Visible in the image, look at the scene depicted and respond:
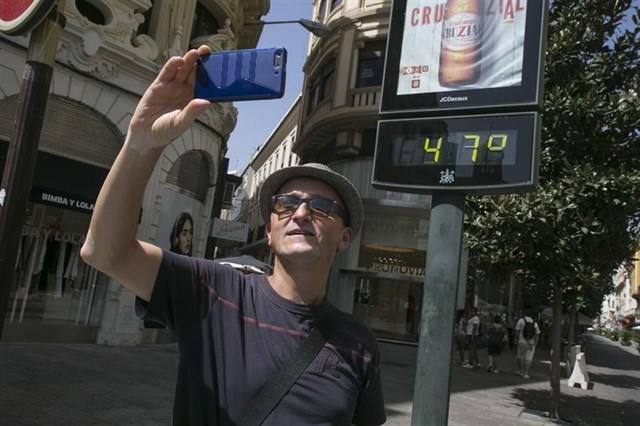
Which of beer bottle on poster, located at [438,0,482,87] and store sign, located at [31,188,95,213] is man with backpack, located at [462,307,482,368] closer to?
store sign, located at [31,188,95,213]

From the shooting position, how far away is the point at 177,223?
13336 mm

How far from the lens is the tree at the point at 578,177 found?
8578 millimetres

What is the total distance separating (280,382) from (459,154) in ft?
9.78

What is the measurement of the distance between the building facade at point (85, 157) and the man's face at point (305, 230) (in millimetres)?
9142

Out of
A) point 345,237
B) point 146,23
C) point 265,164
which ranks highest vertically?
point 265,164

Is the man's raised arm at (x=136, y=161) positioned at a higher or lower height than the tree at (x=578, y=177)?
lower

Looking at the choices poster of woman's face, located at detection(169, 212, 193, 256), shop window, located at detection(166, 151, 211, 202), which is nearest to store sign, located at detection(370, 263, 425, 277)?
shop window, located at detection(166, 151, 211, 202)

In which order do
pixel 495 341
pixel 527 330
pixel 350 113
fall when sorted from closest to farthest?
pixel 527 330 → pixel 495 341 → pixel 350 113

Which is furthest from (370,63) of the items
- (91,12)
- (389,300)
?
(91,12)

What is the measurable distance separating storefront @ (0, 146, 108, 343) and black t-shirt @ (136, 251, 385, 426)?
933 centimetres

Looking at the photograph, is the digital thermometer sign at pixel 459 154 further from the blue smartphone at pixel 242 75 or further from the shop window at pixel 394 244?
the shop window at pixel 394 244

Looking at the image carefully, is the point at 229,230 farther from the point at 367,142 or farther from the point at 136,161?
the point at 136,161

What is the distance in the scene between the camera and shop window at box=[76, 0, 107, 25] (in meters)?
11.5

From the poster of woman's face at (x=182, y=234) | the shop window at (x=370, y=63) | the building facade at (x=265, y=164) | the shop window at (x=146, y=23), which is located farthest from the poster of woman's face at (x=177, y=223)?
the building facade at (x=265, y=164)
